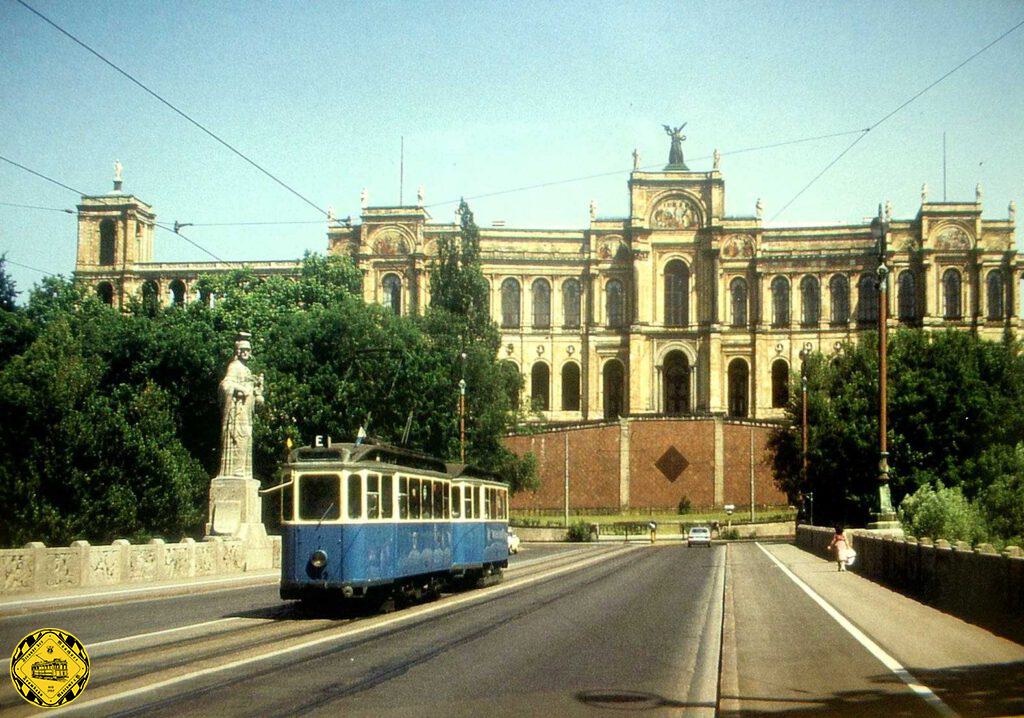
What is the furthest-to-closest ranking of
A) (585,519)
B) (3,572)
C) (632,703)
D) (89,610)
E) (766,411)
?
(766,411) < (585,519) < (3,572) < (89,610) < (632,703)

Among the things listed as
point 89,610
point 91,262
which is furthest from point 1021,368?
point 91,262

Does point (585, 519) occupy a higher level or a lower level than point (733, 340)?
lower

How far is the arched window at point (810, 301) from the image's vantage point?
106 meters

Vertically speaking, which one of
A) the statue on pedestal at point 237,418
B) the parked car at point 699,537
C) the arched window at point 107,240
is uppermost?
the arched window at point 107,240

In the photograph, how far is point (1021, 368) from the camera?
212ft

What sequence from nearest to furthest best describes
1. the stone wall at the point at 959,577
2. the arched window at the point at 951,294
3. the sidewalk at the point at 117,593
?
the stone wall at the point at 959,577, the sidewalk at the point at 117,593, the arched window at the point at 951,294

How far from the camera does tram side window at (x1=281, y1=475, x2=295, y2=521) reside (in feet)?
71.8

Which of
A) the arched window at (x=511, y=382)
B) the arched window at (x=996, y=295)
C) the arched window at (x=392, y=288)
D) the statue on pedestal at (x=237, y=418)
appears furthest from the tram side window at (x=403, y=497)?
the arched window at (x=996, y=295)

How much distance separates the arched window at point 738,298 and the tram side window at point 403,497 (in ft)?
278

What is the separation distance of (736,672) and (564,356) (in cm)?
9249

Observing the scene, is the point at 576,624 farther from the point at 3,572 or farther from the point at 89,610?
the point at 3,572

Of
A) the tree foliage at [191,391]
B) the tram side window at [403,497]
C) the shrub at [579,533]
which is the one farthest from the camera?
the shrub at [579,533]

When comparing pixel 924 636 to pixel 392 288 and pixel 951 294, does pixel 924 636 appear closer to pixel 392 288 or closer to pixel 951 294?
pixel 392 288

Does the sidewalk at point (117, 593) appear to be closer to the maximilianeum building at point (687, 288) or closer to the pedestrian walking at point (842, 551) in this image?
the pedestrian walking at point (842, 551)
